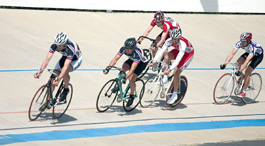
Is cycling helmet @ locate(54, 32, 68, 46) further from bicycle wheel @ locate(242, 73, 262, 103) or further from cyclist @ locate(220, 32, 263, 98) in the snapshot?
bicycle wheel @ locate(242, 73, 262, 103)

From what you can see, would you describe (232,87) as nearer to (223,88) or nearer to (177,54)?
(223,88)

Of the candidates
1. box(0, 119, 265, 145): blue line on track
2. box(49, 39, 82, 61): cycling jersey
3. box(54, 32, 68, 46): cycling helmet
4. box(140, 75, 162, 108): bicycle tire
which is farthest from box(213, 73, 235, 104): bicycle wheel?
box(54, 32, 68, 46): cycling helmet

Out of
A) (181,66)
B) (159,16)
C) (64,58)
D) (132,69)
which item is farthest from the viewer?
(159,16)

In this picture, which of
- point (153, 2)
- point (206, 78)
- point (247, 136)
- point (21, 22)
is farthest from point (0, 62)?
point (153, 2)

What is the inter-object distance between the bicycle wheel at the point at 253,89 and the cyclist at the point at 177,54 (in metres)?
1.97

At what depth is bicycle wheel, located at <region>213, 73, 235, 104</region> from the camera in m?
9.99

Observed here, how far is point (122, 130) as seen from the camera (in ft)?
26.2

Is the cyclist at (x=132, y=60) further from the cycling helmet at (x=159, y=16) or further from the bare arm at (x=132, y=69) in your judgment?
the cycling helmet at (x=159, y=16)

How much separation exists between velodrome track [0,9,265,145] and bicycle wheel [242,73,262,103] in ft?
0.56

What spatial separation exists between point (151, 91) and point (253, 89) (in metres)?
2.67

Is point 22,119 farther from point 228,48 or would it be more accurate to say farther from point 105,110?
point 228,48

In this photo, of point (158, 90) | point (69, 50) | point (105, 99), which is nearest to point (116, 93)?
point (105, 99)

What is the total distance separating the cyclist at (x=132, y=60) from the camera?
8328 mm

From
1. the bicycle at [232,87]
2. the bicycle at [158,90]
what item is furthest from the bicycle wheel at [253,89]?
the bicycle at [158,90]
